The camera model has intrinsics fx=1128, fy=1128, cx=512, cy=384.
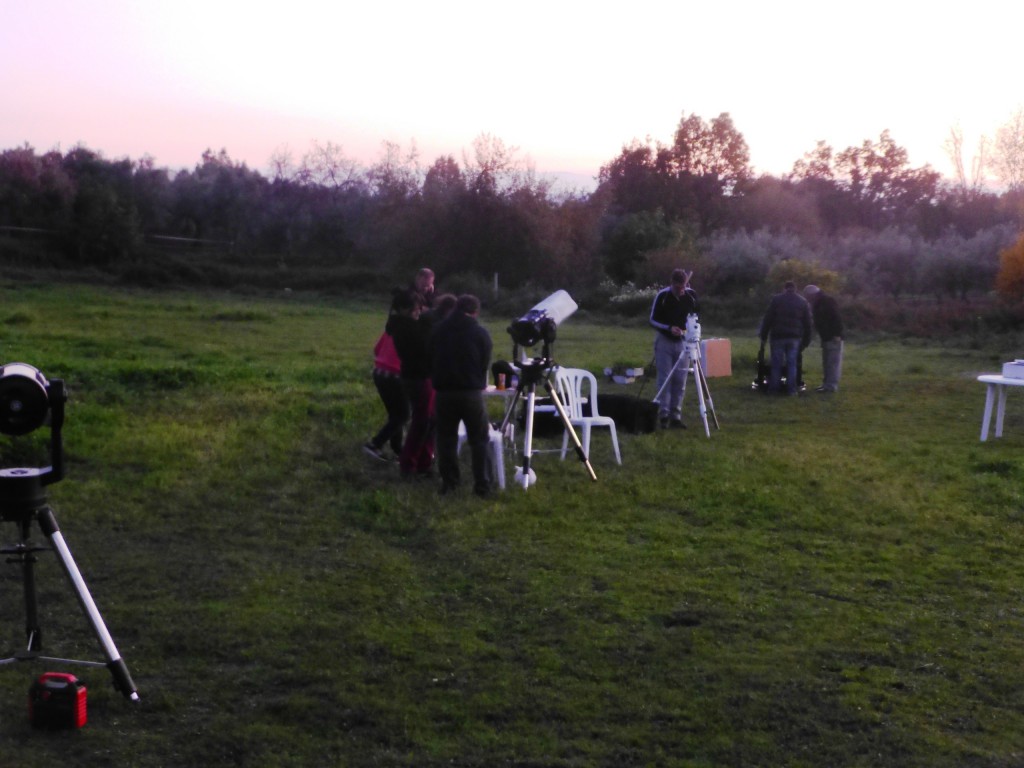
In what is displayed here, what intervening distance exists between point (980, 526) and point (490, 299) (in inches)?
1077

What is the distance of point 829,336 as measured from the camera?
15562mm

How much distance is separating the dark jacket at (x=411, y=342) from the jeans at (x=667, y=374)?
Answer: 3.61 meters

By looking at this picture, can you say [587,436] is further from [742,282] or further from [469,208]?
[469,208]

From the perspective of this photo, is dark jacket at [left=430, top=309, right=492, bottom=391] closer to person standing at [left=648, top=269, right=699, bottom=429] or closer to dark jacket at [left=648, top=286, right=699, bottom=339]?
person standing at [left=648, top=269, right=699, bottom=429]

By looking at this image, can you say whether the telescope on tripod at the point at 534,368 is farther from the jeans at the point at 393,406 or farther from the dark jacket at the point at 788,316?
the dark jacket at the point at 788,316

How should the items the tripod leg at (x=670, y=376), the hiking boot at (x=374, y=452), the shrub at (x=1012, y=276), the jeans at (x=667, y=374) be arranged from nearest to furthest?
the hiking boot at (x=374, y=452), the tripod leg at (x=670, y=376), the jeans at (x=667, y=374), the shrub at (x=1012, y=276)

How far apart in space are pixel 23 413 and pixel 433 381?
169 inches

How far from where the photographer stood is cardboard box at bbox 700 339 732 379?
16.8 meters

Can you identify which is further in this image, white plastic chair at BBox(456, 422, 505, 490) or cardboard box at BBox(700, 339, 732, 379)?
cardboard box at BBox(700, 339, 732, 379)

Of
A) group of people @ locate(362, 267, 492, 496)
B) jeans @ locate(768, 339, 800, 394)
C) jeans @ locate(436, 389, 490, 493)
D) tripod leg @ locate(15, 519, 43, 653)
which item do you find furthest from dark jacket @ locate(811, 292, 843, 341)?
tripod leg @ locate(15, 519, 43, 653)

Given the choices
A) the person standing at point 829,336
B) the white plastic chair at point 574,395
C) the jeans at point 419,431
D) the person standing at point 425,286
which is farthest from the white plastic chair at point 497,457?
the person standing at point 829,336

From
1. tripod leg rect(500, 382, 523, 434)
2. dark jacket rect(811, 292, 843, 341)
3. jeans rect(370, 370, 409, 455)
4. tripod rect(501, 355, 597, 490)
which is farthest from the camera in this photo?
dark jacket rect(811, 292, 843, 341)

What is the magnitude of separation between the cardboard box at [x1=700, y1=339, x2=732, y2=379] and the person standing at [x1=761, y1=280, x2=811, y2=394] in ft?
5.75

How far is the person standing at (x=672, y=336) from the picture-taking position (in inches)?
456
